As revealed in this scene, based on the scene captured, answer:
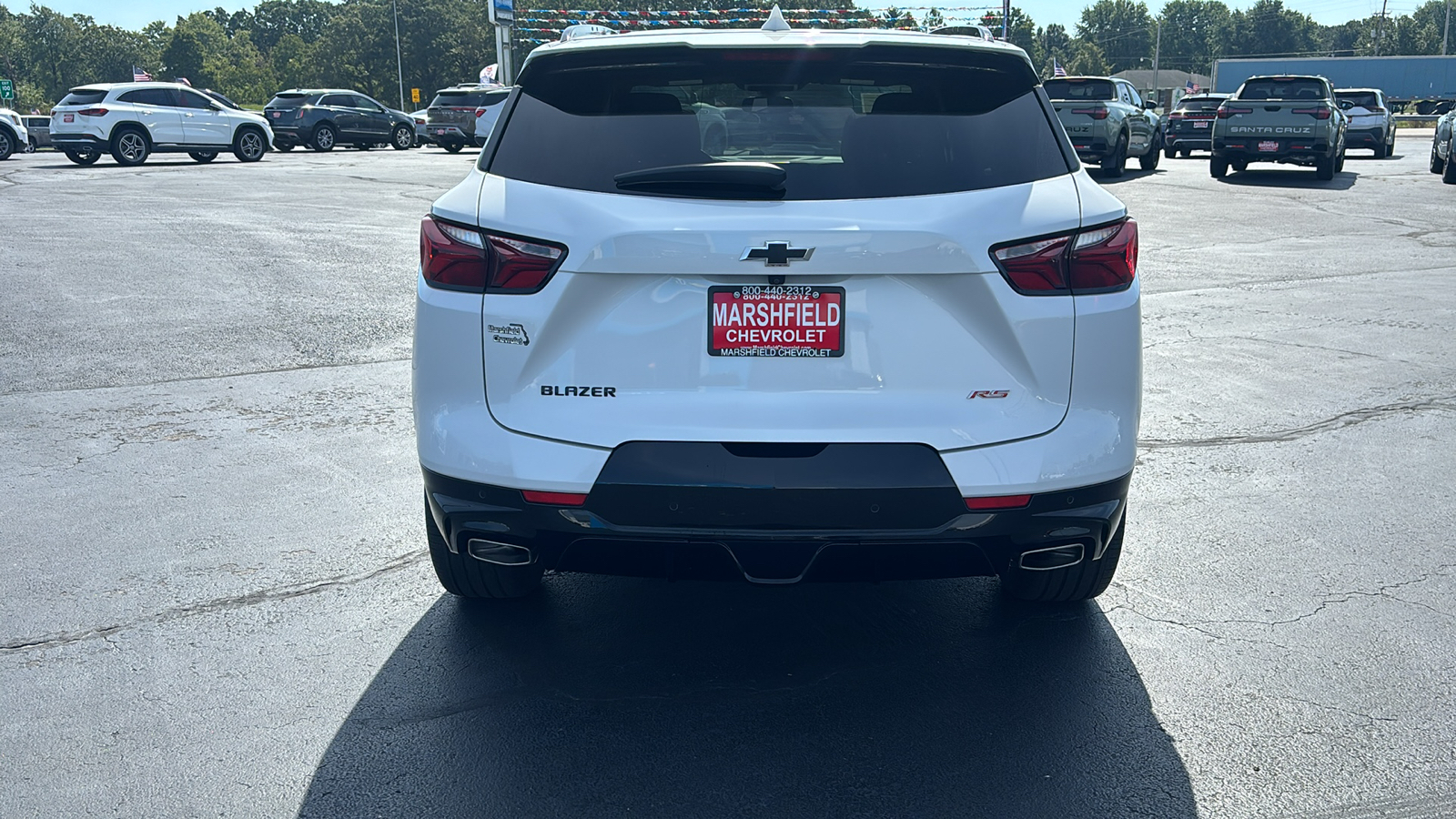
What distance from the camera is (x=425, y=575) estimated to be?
14.2 feet

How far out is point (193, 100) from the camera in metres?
27.3

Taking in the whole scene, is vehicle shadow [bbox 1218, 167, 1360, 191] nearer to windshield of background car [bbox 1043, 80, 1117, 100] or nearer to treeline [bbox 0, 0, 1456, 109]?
windshield of background car [bbox 1043, 80, 1117, 100]

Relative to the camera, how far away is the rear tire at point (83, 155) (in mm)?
26136

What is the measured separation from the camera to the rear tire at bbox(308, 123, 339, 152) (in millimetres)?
35438

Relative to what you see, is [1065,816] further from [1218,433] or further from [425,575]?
[1218,433]

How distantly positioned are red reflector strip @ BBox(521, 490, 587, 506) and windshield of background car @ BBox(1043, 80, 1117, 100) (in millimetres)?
21027

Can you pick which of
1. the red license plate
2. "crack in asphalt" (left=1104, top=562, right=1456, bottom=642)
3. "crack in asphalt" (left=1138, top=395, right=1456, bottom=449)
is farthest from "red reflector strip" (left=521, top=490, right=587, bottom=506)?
"crack in asphalt" (left=1138, top=395, right=1456, bottom=449)

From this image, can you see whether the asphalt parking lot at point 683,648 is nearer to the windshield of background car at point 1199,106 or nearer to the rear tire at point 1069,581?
A: the rear tire at point 1069,581

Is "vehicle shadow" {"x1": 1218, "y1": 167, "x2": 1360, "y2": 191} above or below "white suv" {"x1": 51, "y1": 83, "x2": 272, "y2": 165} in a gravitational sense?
below

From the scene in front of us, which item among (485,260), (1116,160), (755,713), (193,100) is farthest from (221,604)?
Result: (193,100)

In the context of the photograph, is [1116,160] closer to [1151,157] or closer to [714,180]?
[1151,157]

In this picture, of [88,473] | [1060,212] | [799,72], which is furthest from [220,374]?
[1060,212]

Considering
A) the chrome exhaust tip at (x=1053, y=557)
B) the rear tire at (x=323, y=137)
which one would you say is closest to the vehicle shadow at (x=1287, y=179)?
the chrome exhaust tip at (x=1053, y=557)

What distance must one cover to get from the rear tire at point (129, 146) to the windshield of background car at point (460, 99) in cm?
945
